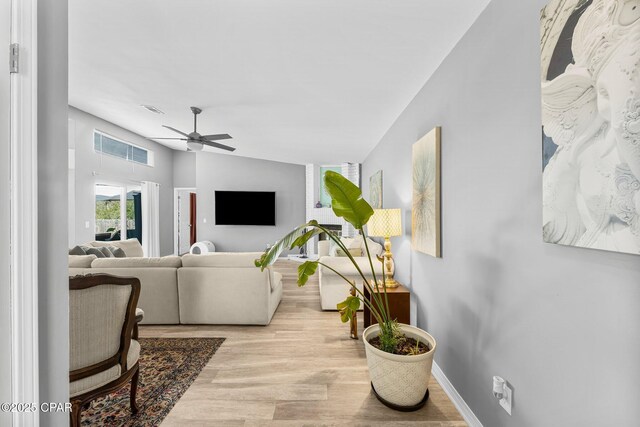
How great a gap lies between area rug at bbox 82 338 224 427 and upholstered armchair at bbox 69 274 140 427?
37 centimetres

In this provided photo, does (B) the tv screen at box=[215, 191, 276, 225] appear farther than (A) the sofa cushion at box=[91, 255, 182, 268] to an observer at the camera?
Yes

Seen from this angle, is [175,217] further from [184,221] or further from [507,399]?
[507,399]

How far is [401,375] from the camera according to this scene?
1.78m

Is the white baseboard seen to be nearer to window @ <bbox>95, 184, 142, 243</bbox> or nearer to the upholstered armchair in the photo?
the upholstered armchair

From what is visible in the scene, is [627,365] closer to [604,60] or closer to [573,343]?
[573,343]

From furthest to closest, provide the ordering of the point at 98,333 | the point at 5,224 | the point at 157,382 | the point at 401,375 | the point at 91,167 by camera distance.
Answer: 1. the point at 91,167
2. the point at 157,382
3. the point at 401,375
4. the point at 98,333
5. the point at 5,224

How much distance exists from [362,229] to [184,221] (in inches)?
289

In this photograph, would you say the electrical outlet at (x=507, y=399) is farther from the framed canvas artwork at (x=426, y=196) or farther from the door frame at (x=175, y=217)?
the door frame at (x=175, y=217)

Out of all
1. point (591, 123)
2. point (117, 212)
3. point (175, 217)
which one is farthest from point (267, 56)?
point (175, 217)

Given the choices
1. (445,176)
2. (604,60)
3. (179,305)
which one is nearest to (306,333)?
(179,305)

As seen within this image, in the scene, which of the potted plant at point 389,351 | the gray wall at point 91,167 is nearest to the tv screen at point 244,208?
the gray wall at point 91,167

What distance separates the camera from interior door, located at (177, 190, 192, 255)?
26.1 feet

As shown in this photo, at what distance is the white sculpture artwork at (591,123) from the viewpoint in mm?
833

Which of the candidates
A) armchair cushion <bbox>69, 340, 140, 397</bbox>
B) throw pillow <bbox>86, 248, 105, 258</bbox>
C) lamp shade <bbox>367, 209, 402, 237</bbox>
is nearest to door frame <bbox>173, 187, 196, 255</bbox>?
throw pillow <bbox>86, 248, 105, 258</bbox>
